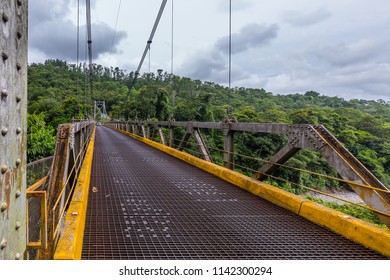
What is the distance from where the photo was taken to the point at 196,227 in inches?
134

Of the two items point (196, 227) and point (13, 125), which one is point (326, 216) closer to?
point (196, 227)

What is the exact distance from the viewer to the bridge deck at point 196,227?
273cm

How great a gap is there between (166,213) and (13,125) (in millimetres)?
2842

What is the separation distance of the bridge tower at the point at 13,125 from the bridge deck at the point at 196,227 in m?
1.45

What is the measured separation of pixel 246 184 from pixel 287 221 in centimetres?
157

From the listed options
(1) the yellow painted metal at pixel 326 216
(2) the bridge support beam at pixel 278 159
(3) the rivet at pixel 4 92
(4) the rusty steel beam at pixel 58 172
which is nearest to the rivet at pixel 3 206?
(3) the rivet at pixel 4 92

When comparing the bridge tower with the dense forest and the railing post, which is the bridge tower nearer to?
the railing post

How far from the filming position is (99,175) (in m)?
6.35

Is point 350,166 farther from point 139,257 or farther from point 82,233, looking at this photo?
point 82,233

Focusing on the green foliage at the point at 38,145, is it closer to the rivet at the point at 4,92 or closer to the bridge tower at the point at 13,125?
the bridge tower at the point at 13,125

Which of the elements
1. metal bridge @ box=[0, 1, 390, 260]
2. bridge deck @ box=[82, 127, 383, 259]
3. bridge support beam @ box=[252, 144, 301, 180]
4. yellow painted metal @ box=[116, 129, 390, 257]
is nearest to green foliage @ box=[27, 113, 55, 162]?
bridge deck @ box=[82, 127, 383, 259]

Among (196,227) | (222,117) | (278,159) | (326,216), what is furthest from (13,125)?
(222,117)

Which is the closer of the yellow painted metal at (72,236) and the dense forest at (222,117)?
the yellow painted metal at (72,236)

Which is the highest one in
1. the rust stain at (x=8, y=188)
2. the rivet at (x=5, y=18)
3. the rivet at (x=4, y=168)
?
the rivet at (x=5, y=18)
